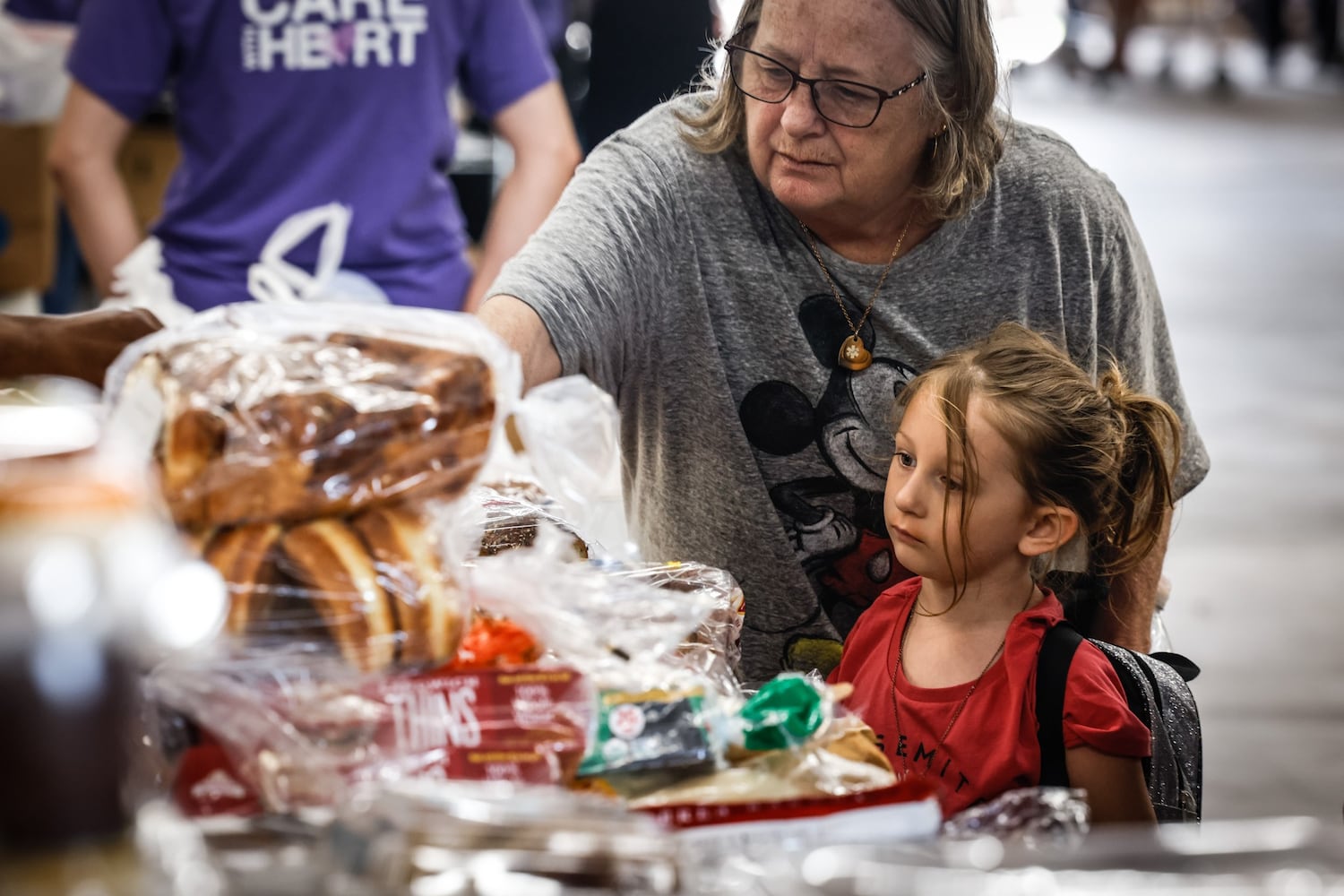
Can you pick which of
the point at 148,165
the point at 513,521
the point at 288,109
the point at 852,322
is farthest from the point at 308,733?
the point at 148,165

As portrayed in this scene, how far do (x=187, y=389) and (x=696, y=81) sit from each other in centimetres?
121

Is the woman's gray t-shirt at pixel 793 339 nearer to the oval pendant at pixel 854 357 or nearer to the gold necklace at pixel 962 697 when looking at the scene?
the oval pendant at pixel 854 357

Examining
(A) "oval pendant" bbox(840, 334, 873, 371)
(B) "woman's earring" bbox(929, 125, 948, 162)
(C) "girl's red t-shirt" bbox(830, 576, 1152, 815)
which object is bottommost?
(C) "girl's red t-shirt" bbox(830, 576, 1152, 815)

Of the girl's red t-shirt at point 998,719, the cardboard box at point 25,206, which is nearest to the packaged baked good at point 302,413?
the girl's red t-shirt at point 998,719

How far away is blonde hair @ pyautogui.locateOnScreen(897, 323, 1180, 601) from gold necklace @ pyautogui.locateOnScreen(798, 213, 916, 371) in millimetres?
91

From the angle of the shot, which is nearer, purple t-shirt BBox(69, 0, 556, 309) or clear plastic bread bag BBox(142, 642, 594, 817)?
clear plastic bread bag BBox(142, 642, 594, 817)

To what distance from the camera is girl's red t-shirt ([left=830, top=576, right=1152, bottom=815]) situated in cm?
140

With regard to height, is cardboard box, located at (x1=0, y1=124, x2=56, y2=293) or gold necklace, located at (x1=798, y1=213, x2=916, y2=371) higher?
gold necklace, located at (x1=798, y1=213, x2=916, y2=371)

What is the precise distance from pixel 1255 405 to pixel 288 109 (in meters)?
4.43

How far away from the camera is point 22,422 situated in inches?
30.9

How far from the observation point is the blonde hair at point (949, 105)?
5.50 ft

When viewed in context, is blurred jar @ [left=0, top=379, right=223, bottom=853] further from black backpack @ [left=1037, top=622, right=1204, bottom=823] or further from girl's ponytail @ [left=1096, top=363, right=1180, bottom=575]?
girl's ponytail @ [left=1096, top=363, right=1180, bottom=575]

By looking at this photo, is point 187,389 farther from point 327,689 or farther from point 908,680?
point 908,680

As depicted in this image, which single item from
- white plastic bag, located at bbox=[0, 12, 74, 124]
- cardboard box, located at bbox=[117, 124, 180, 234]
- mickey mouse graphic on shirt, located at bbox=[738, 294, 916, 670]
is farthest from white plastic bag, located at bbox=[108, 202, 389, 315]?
cardboard box, located at bbox=[117, 124, 180, 234]
